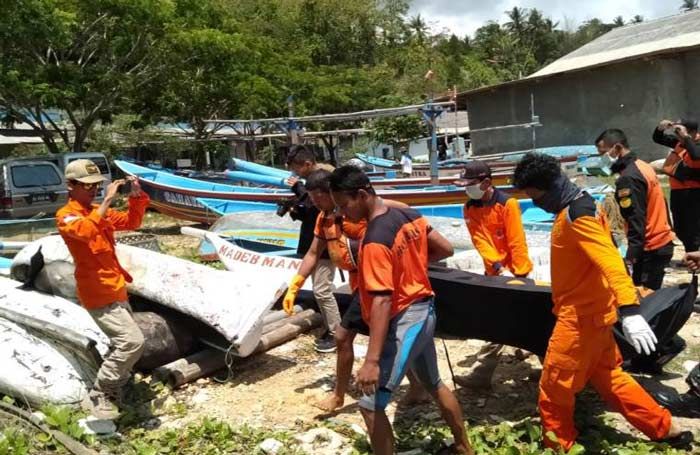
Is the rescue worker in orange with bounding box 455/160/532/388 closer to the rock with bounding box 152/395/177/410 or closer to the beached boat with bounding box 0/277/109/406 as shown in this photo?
the rock with bounding box 152/395/177/410

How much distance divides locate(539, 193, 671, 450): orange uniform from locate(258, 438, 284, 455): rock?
5.34ft

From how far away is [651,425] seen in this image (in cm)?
A: 327

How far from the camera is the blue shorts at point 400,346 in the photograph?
10.3 feet

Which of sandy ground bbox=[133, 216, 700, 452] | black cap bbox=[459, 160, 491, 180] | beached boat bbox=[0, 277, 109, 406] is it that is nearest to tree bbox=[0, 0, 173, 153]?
beached boat bbox=[0, 277, 109, 406]

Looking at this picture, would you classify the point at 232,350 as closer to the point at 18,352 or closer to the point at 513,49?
the point at 18,352

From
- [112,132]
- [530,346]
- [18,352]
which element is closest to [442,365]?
[530,346]

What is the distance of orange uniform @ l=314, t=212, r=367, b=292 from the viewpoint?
4309mm

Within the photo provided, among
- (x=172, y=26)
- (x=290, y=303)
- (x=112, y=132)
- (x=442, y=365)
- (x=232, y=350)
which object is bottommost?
(x=442, y=365)

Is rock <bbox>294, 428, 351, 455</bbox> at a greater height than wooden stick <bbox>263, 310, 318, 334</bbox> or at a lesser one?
lesser

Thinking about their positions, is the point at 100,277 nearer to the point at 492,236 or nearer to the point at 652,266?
the point at 492,236

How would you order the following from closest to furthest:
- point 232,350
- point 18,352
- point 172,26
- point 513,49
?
1. point 18,352
2. point 232,350
3. point 172,26
4. point 513,49

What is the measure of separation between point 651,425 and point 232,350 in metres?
3.03

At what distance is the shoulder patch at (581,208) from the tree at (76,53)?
1511 centimetres

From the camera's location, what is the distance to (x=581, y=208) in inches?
124
